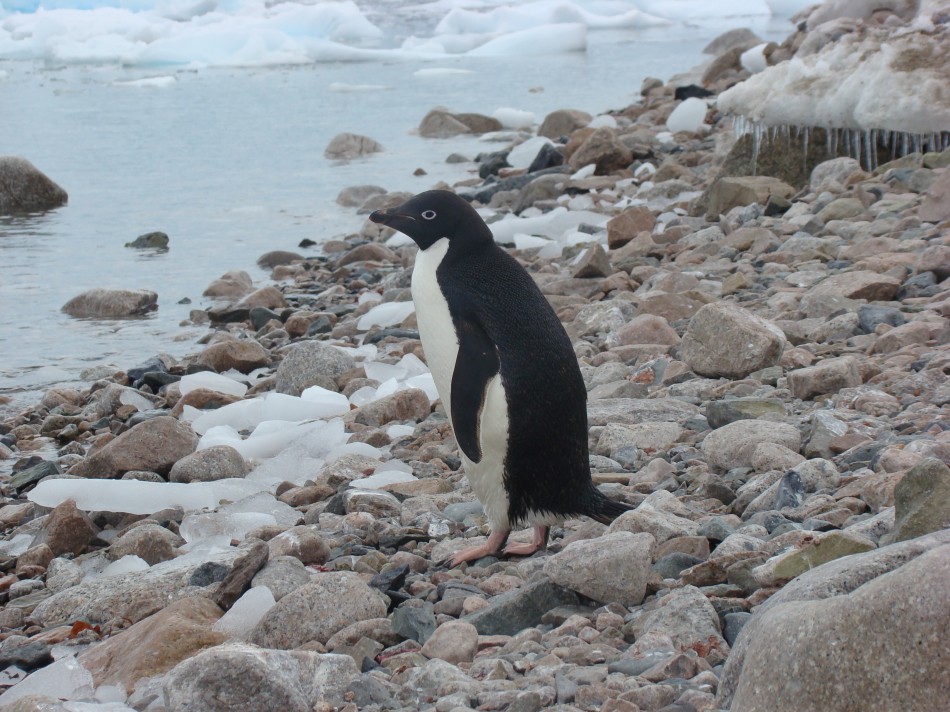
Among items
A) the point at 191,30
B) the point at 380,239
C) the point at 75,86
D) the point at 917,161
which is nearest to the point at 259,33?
the point at 191,30

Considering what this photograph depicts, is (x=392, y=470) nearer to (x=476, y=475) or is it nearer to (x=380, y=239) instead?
(x=476, y=475)

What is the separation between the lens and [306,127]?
59.9 feet

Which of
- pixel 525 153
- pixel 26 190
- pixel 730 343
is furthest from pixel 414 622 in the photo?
pixel 26 190

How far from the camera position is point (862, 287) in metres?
4.90

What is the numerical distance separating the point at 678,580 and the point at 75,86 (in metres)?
25.7

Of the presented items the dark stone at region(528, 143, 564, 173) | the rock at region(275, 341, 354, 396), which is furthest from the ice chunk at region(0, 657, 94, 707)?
the dark stone at region(528, 143, 564, 173)

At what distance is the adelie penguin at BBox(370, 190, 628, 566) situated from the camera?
3031 mm

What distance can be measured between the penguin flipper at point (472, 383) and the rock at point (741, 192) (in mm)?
4999

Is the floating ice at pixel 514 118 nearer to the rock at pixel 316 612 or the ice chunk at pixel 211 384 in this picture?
the ice chunk at pixel 211 384

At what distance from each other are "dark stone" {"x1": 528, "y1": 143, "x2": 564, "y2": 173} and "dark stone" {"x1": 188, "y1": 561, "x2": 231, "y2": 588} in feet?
30.8

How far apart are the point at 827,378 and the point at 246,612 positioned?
6.97ft

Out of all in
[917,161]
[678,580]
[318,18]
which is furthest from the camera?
[318,18]

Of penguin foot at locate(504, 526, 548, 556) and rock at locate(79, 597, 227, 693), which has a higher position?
rock at locate(79, 597, 227, 693)

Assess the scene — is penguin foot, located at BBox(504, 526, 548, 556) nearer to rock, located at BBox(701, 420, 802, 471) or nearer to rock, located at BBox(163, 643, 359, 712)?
rock, located at BBox(701, 420, 802, 471)
